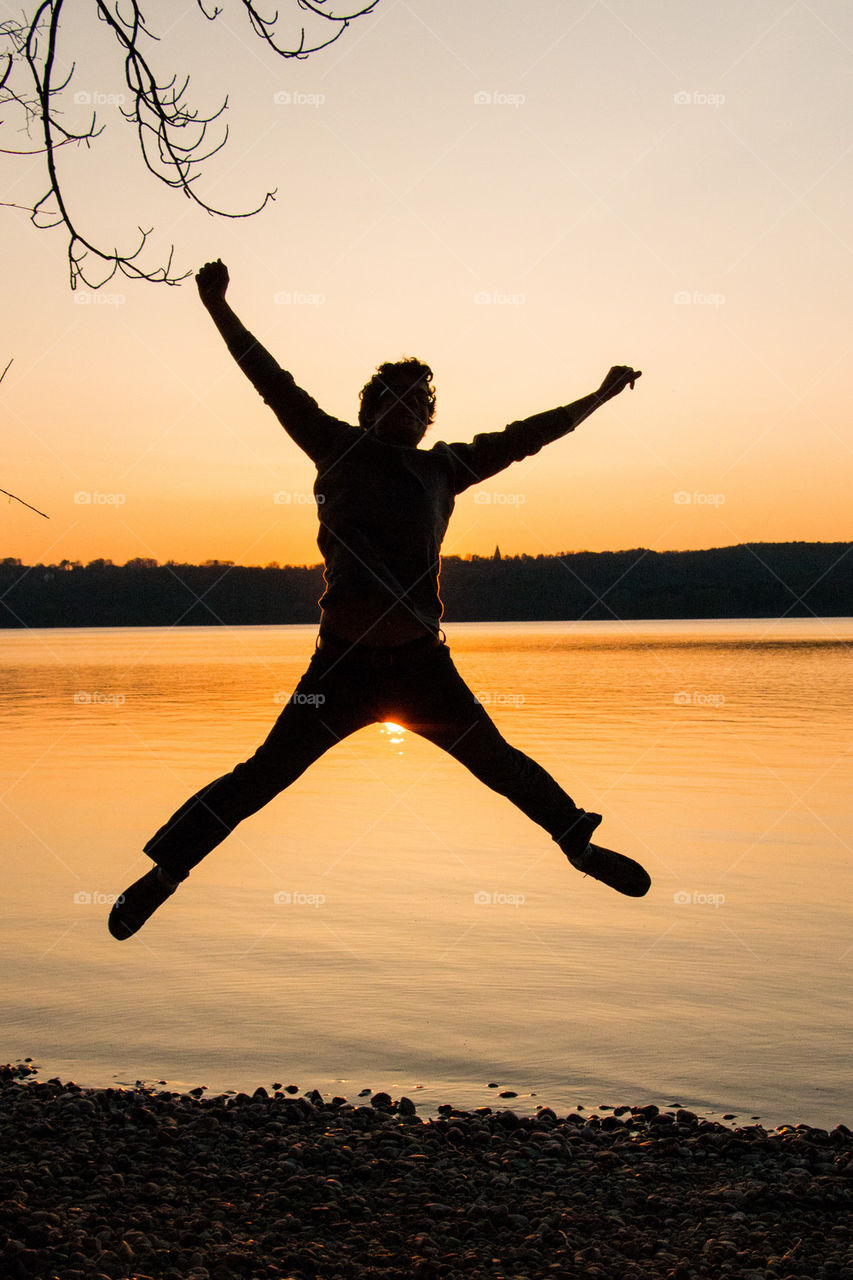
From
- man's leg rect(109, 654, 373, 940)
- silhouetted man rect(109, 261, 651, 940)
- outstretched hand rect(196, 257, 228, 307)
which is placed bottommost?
man's leg rect(109, 654, 373, 940)

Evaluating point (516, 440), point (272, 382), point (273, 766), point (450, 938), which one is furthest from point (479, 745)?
point (450, 938)

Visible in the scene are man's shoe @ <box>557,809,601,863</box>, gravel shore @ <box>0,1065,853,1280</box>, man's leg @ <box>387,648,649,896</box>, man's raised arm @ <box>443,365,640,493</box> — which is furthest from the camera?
man's shoe @ <box>557,809,601,863</box>

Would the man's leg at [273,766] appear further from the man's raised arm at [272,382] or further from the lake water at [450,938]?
the lake water at [450,938]

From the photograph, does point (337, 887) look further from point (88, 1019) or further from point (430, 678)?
point (430, 678)

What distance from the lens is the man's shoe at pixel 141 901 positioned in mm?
5195

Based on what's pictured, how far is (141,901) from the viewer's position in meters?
5.21

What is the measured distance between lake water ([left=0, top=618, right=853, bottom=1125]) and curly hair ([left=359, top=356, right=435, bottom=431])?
399 centimetres

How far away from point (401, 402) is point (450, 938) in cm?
641

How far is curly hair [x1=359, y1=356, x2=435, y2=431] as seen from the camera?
5121 mm

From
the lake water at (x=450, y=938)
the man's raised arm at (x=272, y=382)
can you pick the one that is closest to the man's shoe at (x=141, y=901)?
the man's raised arm at (x=272, y=382)

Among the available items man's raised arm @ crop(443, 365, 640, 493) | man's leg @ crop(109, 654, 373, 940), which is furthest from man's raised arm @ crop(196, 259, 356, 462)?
man's leg @ crop(109, 654, 373, 940)

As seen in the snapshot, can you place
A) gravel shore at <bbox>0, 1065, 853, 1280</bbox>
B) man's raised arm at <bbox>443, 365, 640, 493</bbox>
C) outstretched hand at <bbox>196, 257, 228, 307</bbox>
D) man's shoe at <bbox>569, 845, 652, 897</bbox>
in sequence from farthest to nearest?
man's shoe at <bbox>569, 845, 652, 897</bbox>
man's raised arm at <bbox>443, 365, 640, 493</bbox>
outstretched hand at <bbox>196, 257, 228, 307</bbox>
gravel shore at <bbox>0, 1065, 853, 1280</bbox>

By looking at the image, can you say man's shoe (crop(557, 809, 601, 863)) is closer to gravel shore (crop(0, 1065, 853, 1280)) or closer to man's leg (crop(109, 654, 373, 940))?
man's leg (crop(109, 654, 373, 940))

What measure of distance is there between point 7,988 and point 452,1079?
3.78 m
